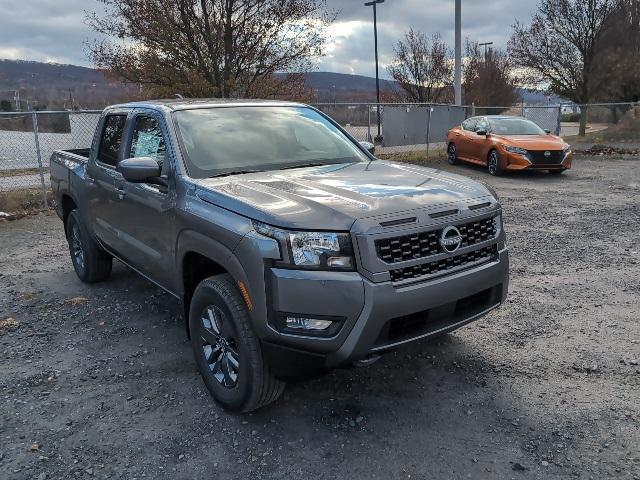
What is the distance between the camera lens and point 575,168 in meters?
15.3

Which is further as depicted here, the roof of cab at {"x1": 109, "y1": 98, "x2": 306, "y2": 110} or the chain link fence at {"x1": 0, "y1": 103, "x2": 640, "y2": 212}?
the chain link fence at {"x1": 0, "y1": 103, "x2": 640, "y2": 212}

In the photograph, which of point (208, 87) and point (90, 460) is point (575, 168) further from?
point (90, 460)

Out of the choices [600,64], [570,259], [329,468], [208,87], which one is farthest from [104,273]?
[600,64]

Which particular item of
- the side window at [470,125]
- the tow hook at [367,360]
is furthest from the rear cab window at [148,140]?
the side window at [470,125]

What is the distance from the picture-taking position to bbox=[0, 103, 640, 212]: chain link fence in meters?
11.4

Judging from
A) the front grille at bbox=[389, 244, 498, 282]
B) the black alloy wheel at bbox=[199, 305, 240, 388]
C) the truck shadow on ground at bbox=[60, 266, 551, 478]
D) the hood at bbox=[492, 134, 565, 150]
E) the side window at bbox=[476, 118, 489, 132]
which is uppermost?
the side window at bbox=[476, 118, 489, 132]

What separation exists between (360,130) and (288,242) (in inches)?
588

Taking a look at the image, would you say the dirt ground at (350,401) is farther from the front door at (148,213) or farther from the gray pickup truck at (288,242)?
the front door at (148,213)

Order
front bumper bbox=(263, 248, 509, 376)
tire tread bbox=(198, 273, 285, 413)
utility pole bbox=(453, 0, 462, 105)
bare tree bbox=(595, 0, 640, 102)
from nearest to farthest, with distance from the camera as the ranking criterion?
front bumper bbox=(263, 248, 509, 376)
tire tread bbox=(198, 273, 285, 413)
utility pole bbox=(453, 0, 462, 105)
bare tree bbox=(595, 0, 640, 102)

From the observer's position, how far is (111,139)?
4.93 metres

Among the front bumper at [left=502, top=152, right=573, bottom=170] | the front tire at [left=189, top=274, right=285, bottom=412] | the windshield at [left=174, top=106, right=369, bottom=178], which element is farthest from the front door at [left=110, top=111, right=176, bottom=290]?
the front bumper at [left=502, top=152, right=573, bottom=170]

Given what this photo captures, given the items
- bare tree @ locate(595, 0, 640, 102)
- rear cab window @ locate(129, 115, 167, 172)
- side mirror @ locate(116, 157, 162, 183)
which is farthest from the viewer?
bare tree @ locate(595, 0, 640, 102)

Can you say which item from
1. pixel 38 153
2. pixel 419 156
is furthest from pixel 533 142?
pixel 38 153

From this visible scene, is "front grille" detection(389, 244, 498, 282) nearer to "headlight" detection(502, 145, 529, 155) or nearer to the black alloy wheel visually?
the black alloy wheel
